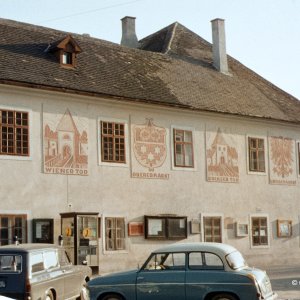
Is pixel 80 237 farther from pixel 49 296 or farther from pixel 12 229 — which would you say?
pixel 49 296

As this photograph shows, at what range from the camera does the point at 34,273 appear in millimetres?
13469

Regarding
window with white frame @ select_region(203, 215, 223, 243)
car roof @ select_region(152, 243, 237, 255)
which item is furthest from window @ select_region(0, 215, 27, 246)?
car roof @ select_region(152, 243, 237, 255)

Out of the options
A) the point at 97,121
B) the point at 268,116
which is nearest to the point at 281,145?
the point at 268,116

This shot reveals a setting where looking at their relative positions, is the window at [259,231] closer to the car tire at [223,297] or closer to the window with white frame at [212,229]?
the window with white frame at [212,229]

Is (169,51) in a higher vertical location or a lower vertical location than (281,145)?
higher

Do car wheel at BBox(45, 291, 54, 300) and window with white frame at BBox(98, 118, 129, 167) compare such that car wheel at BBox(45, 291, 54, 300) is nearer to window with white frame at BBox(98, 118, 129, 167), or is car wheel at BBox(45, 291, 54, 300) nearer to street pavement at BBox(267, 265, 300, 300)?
street pavement at BBox(267, 265, 300, 300)

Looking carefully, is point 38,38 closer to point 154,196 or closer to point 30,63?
point 30,63

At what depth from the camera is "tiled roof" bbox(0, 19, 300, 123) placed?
23.5 meters

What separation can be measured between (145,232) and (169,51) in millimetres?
11308

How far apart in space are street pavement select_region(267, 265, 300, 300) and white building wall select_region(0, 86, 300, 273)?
1532mm

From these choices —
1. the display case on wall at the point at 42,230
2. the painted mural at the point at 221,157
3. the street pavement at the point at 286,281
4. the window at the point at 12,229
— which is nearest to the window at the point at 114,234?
the display case on wall at the point at 42,230

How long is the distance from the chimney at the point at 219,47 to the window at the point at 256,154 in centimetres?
447

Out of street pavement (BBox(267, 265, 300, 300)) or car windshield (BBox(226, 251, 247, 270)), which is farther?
street pavement (BBox(267, 265, 300, 300))

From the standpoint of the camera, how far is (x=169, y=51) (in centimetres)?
3262
